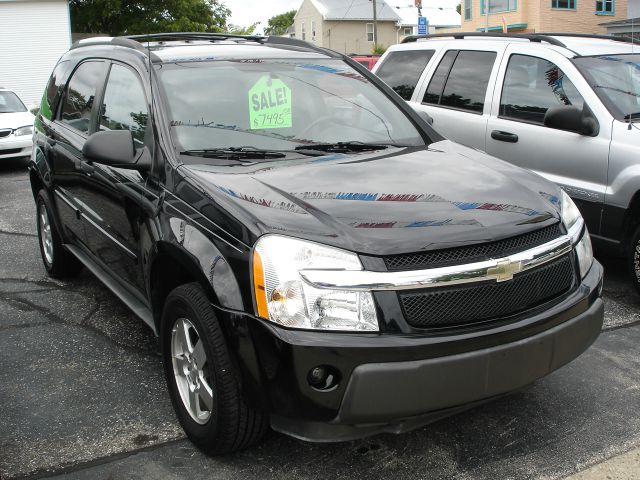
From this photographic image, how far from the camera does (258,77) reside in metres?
4.02

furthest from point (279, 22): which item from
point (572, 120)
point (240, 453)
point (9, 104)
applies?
point (240, 453)

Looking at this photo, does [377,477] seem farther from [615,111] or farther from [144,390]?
[615,111]

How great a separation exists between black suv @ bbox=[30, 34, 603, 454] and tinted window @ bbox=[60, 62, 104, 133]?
1.50ft

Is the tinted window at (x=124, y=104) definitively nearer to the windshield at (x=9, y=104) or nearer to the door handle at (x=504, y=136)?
the door handle at (x=504, y=136)

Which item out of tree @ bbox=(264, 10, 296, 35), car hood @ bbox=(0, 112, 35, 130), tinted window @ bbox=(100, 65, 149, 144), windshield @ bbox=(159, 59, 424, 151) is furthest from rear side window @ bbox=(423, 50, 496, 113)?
tree @ bbox=(264, 10, 296, 35)

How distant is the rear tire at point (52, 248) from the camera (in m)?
5.49

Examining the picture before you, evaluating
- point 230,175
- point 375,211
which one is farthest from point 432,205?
point 230,175

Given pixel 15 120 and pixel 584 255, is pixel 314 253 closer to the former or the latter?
pixel 584 255

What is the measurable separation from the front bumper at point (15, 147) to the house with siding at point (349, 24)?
50153 millimetres

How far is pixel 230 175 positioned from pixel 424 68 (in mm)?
4167

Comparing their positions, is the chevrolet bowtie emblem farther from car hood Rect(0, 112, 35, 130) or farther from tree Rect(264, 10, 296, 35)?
tree Rect(264, 10, 296, 35)

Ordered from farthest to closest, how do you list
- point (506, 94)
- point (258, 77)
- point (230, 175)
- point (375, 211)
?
point (506, 94) < point (258, 77) < point (230, 175) < point (375, 211)

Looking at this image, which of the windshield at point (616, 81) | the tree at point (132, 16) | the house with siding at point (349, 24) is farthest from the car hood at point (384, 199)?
the house with siding at point (349, 24)

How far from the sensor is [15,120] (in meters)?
12.7
